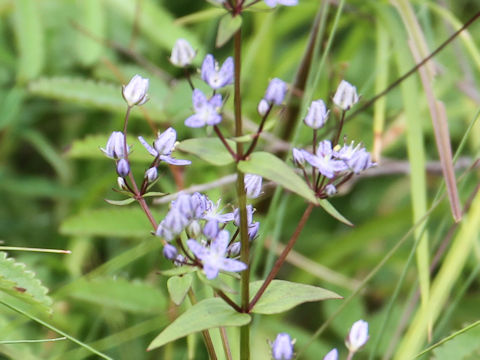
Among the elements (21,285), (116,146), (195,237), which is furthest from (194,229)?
(21,285)

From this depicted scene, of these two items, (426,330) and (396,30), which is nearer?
(426,330)

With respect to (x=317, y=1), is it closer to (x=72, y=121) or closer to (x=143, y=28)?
(x=143, y=28)

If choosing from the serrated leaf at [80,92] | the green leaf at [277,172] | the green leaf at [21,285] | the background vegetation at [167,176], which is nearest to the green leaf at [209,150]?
the green leaf at [277,172]

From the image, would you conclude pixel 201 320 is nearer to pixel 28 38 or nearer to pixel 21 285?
pixel 21 285

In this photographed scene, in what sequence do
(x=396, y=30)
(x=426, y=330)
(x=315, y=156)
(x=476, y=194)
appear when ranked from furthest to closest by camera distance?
(x=396, y=30)
(x=476, y=194)
(x=426, y=330)
(x=315, y=156)

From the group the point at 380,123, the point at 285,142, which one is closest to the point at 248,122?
the point at 285,142

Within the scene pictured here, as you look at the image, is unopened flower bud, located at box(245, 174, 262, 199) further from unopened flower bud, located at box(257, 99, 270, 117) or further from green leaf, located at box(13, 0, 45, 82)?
green leaf, located at box(13, 0, 45, 82)

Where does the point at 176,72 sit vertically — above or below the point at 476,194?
above
